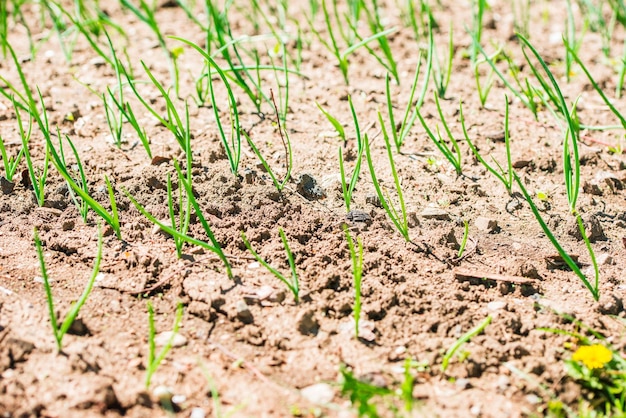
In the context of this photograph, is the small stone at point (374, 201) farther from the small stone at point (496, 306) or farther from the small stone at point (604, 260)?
the small stone at point (604, 260)

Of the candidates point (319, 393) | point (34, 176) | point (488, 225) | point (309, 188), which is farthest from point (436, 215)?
point (34, 176)

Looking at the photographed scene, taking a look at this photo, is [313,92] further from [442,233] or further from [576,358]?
[576,358]

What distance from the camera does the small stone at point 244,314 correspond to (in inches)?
76.4

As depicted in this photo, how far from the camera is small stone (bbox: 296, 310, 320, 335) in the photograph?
1.92 metres

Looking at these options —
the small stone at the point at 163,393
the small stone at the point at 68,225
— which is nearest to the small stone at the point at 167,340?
the small stone at the point at 163,393

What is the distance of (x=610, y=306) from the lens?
6.54 ft

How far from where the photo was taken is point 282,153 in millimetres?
2734

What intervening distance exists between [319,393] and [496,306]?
0.61 m

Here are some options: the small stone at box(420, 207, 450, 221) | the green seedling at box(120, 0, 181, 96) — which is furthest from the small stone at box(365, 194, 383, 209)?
the green seedling at box(120, 0, 181, 96)

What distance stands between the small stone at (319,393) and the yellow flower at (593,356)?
0.61 meters

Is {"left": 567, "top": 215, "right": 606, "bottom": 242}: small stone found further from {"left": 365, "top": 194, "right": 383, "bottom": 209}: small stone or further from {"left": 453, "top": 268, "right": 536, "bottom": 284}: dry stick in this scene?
{"left": 365, "top": 194, "right": 383, "bottom": 209}: small stone

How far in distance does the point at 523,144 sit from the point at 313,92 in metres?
0.98

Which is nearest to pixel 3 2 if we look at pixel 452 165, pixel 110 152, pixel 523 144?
pixel 110 152

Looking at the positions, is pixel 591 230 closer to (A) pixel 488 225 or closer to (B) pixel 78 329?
(A) pixel 488 225
